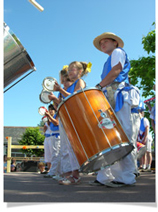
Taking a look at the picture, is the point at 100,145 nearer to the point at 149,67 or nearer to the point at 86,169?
the point at 86,169

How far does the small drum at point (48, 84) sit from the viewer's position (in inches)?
147

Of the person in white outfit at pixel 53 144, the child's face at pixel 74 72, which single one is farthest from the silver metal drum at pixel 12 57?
the person in white outfit at pixel 53 144

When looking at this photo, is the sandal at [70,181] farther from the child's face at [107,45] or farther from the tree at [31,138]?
the tree at [31,138]

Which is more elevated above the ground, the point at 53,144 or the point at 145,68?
the point at 145,68

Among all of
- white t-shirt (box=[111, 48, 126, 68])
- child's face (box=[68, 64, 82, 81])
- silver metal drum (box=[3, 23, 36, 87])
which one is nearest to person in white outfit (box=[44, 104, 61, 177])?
child's face (box=[68, 64, 82, 81])


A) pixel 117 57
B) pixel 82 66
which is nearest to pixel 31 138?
pixel 82 66

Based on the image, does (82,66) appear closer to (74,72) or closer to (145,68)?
(74,72)

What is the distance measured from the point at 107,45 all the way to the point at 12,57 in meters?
1.85

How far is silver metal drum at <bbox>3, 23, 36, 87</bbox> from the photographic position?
1806 mm

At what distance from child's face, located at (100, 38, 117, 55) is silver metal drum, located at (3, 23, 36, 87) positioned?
1.68 metres

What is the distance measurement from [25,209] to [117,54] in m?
1.96

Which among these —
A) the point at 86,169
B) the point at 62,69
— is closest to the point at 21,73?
the point at 86,169

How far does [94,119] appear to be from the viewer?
102 inches

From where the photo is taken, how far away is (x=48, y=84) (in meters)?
3.79
